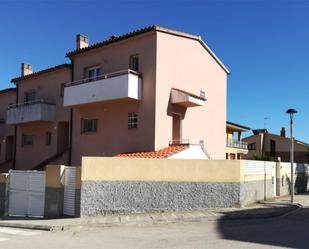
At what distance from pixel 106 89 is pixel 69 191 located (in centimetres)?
703

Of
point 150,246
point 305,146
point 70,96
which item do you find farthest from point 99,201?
point 305,146

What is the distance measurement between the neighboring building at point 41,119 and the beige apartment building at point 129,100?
7 cm

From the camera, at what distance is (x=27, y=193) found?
16.7 m

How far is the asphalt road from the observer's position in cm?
1012

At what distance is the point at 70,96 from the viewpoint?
2266 cm

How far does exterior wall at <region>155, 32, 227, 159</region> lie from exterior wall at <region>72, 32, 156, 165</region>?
46 cm

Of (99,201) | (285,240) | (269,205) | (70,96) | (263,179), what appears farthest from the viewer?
(70,96)

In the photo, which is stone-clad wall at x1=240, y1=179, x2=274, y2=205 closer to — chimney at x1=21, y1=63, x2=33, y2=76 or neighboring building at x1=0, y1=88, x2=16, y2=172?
neighboring building at x1=0, y1=88, x2=16, y2=172

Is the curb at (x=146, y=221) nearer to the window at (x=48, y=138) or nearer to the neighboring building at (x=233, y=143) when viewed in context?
the window at (x=48, y=138)

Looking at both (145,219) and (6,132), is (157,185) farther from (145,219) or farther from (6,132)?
(6,132)

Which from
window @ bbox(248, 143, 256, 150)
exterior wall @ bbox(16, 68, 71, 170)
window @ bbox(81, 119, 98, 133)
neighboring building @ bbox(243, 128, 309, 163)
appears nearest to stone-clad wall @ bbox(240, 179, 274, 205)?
window @ bbox(81, 119, 98, 133)

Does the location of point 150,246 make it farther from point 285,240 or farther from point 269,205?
point 269,205

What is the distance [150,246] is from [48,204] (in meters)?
7.07

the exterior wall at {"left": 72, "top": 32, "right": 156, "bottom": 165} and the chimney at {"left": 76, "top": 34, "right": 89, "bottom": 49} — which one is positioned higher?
the chimney at {"left": 76, "top": 34, "right": 89, "bottom": 49}
